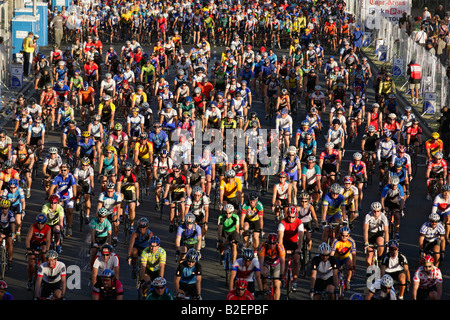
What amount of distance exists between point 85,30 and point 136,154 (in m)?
22.8

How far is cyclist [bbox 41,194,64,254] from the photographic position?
814 inches

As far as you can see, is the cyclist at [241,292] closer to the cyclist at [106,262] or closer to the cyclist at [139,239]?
the cyclist at [106,262]

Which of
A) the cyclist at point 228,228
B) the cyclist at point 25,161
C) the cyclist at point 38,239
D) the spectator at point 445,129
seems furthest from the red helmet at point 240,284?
the spectator at point 445,129

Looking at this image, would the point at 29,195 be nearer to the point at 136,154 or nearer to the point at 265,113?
the point at 136,154

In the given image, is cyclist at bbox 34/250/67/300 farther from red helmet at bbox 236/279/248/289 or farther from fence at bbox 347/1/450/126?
fence at bbox 347/1/450/126

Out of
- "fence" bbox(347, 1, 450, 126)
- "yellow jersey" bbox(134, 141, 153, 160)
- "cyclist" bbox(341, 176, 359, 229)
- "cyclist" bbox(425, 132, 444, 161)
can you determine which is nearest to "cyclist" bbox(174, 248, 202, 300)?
"cyclist" bbox(341, 176, 359, 229)

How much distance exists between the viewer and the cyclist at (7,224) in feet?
68.3

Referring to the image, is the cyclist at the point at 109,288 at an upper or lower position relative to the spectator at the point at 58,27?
lower

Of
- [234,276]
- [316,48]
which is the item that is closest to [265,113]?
[316,48]

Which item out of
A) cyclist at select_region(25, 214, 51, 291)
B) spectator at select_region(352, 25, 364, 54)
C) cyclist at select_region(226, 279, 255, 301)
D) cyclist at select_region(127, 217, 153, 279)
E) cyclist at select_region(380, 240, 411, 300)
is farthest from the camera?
spectator at select_region(352, 25, 364, 54)

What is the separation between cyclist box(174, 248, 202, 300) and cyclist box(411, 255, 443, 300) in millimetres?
3994

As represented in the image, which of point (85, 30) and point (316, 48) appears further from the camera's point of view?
point (85, 30)

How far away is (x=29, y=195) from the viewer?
2639cm

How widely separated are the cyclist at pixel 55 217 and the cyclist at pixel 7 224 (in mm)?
691
